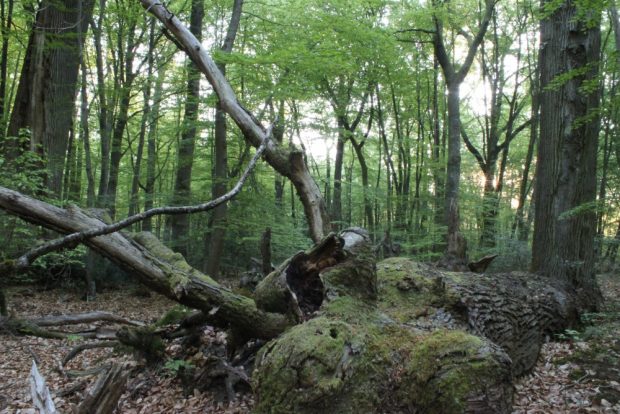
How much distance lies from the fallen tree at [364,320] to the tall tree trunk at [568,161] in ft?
1.98

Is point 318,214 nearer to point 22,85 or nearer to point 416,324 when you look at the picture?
point 416,324

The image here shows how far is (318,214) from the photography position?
19.9 feet

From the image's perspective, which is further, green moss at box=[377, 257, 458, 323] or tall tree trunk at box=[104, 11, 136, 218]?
tall tree trunk at box=[104, 11, 136, 218]

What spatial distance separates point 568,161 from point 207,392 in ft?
19.9

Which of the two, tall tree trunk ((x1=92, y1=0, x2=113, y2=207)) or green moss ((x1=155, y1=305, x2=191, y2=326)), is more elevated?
tall tree trunk ((x1=92, y1=0, x2=113, y2=207))

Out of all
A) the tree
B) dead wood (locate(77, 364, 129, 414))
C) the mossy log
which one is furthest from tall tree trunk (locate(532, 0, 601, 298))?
A: dead wood (locate(77, 364, 129, 414))

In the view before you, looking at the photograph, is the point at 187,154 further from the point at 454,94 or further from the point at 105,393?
the point at 105,393

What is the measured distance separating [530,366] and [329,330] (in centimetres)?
272

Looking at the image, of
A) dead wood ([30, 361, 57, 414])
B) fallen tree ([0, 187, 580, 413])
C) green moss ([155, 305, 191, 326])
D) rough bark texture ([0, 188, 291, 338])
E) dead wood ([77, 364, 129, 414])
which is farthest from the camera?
green moss ([155, 305, 191, 326])

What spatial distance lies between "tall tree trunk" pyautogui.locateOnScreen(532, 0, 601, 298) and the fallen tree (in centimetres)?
60

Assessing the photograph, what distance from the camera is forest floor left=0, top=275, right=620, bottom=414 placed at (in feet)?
12.4

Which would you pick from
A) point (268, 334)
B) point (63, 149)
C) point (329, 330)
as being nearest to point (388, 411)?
point (329, 330)

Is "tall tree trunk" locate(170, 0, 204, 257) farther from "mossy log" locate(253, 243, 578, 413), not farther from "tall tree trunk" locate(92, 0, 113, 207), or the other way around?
"mossy log" locate(253, 243, 578, 413)

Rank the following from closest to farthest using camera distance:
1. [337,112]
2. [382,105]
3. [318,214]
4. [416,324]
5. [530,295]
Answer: [416,324]
[530,295]
[318,214]
[337,112]
[382,105]
